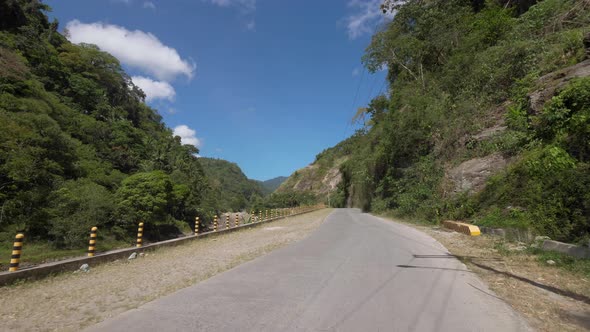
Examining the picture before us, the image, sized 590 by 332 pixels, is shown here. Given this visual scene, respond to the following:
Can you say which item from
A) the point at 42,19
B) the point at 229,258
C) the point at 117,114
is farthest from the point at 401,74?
the point at 42,19

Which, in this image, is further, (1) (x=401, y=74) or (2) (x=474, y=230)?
(1) (x=401, y=74)

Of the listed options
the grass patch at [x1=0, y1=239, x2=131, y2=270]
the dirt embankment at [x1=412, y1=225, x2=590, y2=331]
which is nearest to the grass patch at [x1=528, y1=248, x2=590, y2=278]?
the dirt embankment at [x1=412, y1=225, x2=590, y2=331]

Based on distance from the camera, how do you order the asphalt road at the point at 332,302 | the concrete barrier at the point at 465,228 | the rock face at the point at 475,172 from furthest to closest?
the rock face at the point at 475,172 < the concrete barrier at the point at 465,228 < the asphalt road at the point at 332,302

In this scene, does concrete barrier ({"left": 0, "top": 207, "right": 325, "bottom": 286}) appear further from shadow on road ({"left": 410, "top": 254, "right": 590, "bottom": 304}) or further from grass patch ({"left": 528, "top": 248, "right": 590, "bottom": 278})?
grass patch ({"left": 528, "top": 248, "right": 590, "bottom": 278})

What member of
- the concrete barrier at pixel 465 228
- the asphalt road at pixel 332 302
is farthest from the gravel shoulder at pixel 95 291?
the concrete barrier at pixel 465 228

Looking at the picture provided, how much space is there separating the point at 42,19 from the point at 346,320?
2723 inches

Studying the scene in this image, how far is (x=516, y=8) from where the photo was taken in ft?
86.6

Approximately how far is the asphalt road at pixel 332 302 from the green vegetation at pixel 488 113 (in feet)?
14.5

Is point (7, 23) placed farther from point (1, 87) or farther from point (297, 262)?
point (297, 262)

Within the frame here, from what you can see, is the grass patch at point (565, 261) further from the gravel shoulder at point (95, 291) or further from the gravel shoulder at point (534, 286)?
the gravel shoulder at point (95, 291)

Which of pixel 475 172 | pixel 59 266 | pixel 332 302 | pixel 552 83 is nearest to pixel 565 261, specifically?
pixel 332 302

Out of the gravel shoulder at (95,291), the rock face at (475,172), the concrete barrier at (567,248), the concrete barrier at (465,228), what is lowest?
the gravel shoulder at (95,291)

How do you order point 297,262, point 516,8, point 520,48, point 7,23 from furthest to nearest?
point 7,23, point 516,8, point 520,48, point 297,262

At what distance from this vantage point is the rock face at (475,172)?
643 inches
